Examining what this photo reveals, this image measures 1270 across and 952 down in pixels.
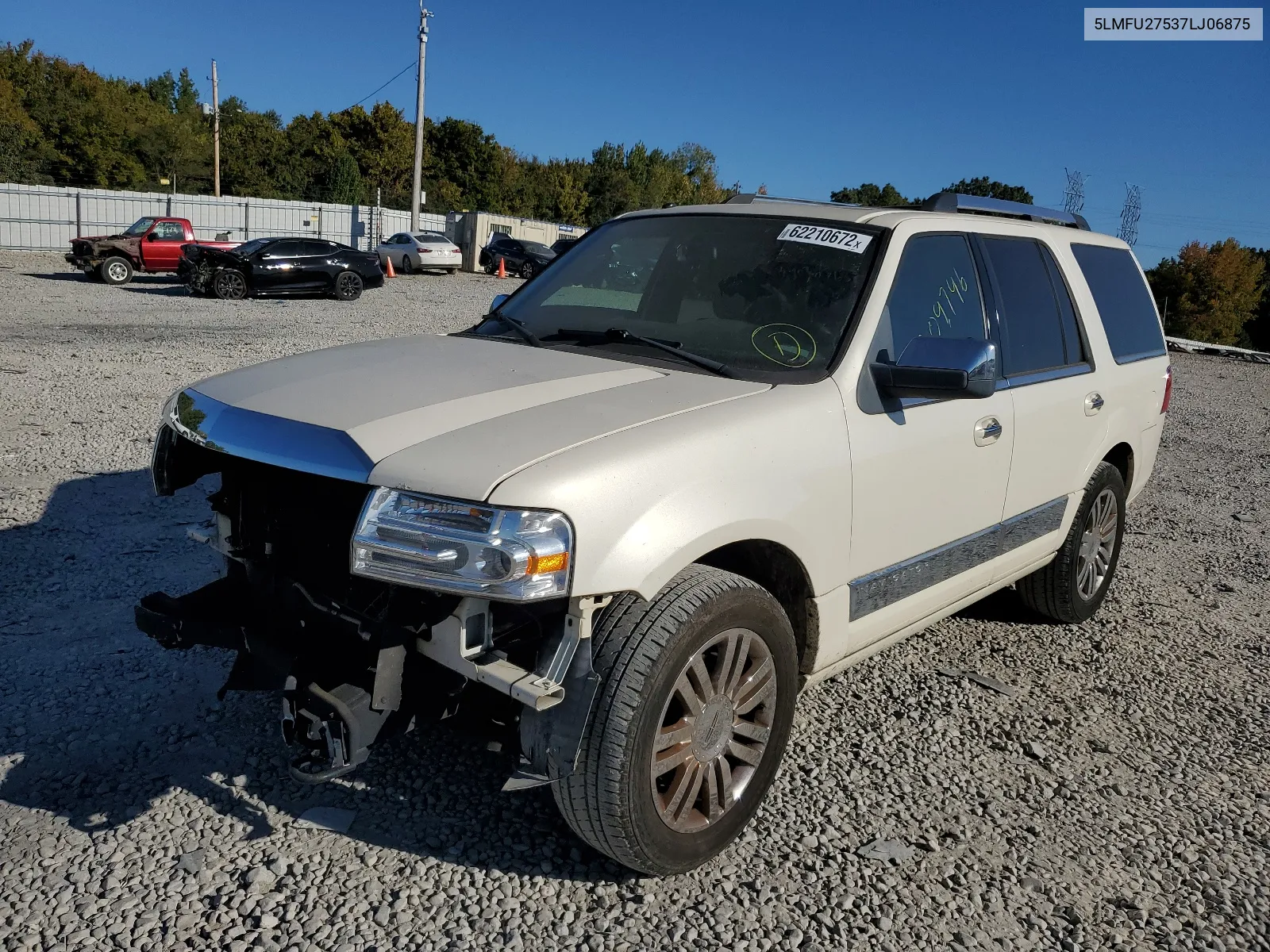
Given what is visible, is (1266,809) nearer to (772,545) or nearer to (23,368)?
→ (772,545)

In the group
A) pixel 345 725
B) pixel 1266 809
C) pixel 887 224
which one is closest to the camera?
pixel 345 725

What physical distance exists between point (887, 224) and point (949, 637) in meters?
2.11

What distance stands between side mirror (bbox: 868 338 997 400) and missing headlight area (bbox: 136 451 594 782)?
4.46ft

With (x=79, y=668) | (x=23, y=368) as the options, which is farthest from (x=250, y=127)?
(x=79, y=668)

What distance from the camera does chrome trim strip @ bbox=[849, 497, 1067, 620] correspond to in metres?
3.36

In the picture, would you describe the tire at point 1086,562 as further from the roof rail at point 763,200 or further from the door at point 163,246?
the door at point 163,246

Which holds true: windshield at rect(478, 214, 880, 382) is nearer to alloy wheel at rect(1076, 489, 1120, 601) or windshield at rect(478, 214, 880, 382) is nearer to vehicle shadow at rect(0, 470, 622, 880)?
vehicle shadow at rect(0, 470, 622, 880)

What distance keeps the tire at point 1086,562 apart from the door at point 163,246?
2372cm

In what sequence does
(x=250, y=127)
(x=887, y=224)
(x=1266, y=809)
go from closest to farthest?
1. (x=1266, y=809)
2. (x=887, y=224)
3. (x=250, y=127)

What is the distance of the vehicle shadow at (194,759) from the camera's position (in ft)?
9.61

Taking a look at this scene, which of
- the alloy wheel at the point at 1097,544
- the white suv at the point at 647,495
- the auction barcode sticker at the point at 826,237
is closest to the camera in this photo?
the white suv at the point at 647,495

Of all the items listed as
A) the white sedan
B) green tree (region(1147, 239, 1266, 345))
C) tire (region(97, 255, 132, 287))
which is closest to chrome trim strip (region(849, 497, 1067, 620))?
tire (region(97, 255, 132, 287))

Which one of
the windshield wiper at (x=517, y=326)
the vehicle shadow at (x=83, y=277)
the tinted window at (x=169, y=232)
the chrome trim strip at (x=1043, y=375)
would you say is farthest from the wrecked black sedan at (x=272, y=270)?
the chrome trim strip at (x=1043, y=375)

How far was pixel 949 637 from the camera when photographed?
4805mm
